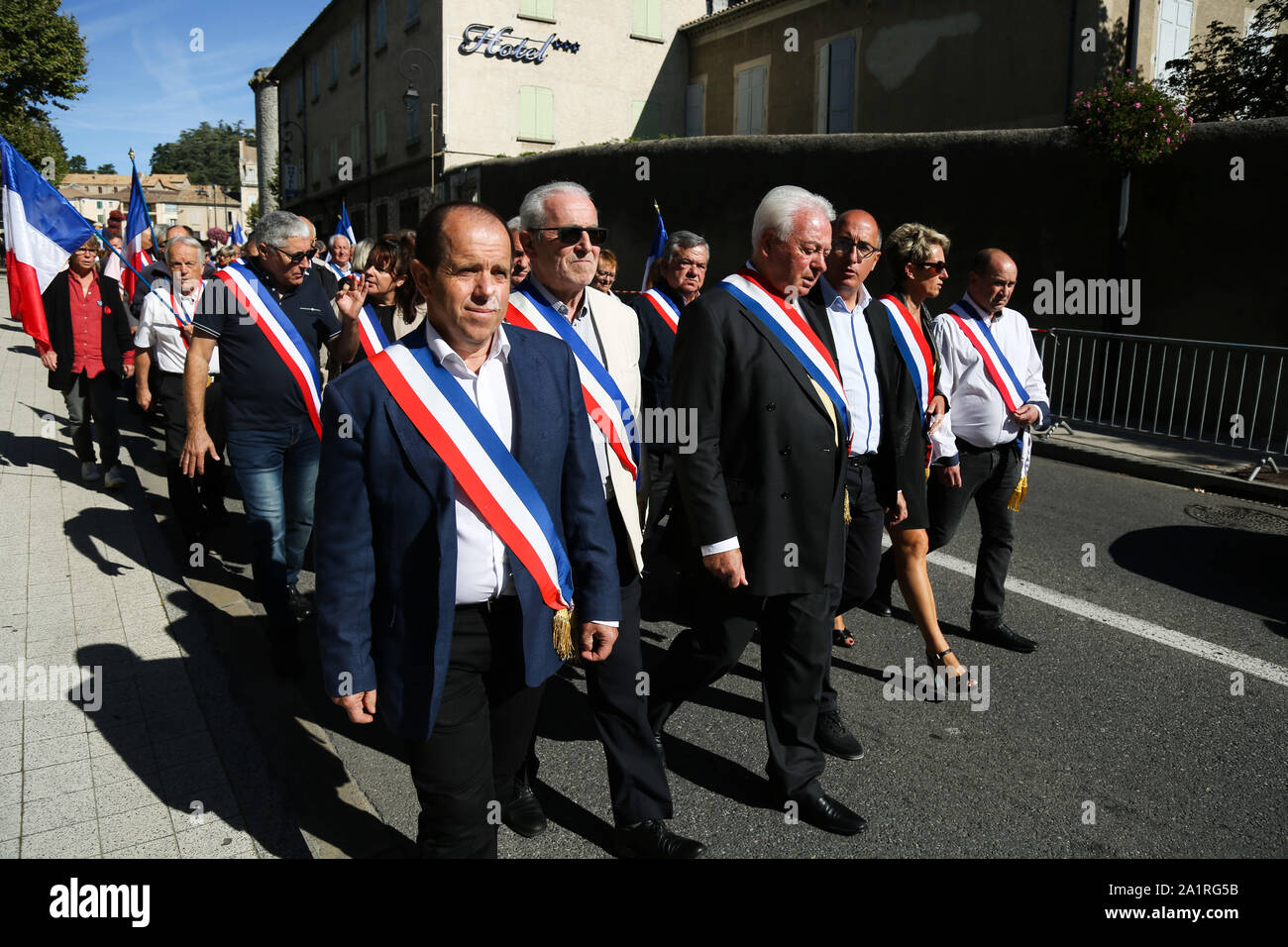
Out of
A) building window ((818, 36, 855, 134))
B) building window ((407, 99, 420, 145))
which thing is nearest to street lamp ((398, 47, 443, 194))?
building window ((407, 99, 420, 145))

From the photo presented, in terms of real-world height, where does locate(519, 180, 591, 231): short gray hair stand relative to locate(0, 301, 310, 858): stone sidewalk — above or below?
above

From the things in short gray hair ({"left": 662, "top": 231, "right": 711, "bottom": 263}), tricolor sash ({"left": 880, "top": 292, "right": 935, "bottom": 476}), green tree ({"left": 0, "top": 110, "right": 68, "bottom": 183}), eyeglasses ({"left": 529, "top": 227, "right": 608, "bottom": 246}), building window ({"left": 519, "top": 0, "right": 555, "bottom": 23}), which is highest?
building window ({"left": 519, "top": 0, "right": 555, "bottom": 23})

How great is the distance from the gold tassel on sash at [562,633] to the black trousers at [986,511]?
8.76 feet

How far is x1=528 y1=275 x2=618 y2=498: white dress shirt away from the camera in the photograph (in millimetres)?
3156

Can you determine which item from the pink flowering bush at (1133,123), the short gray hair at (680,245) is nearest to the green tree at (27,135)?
the pink flowering bush at (1133,123)

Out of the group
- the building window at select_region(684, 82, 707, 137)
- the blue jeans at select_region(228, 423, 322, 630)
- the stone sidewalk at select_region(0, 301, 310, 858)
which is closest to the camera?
the stone sidewalk at select_region(0, 301, 310, 858)

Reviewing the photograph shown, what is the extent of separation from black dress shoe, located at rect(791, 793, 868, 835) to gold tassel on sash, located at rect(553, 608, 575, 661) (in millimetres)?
1196

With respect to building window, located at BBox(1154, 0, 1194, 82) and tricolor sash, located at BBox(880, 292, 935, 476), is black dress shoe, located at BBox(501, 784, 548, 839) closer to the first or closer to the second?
tricolor sash, located at BBox(880, 292, 935, 476)

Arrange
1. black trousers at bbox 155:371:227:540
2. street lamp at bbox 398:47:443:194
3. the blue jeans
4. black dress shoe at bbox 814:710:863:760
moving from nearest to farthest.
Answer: black dress shoe at bbox 814:710:863:760 → the blue jeans → black trousers at bbox 155:371:227:540 → street lamp at bbox 398:47:443:194

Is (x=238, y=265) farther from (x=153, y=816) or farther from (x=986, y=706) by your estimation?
(x=986, y=706)

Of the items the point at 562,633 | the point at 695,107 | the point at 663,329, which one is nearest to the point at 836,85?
the point at 695,107

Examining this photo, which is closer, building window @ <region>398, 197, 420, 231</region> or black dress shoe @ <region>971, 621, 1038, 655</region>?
black dress shoe @ <region>971, 621, 1038, 655</region>

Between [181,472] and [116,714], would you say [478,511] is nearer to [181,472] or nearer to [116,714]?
[116,714]
